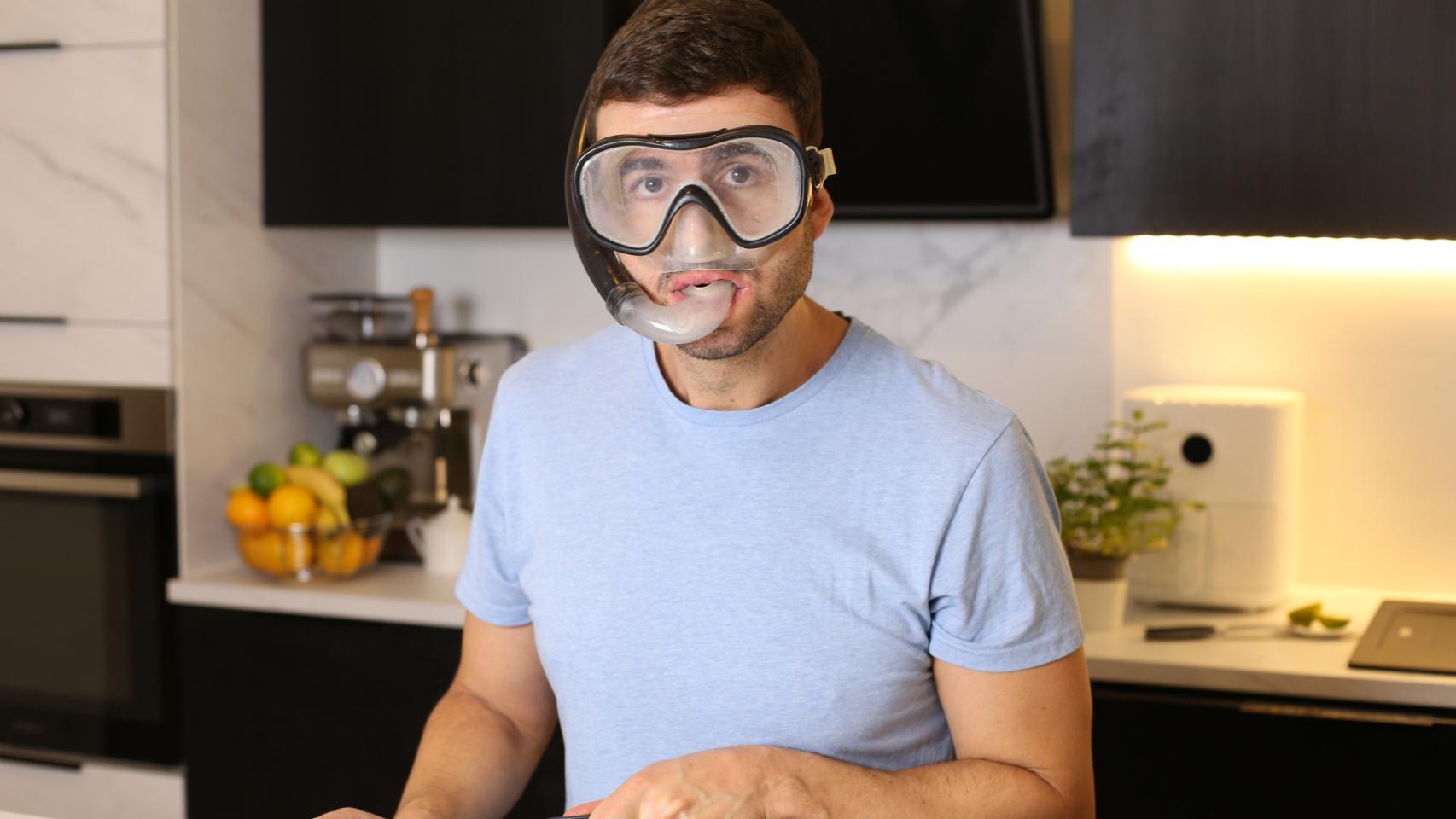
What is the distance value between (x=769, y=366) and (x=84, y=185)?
5.17 feet

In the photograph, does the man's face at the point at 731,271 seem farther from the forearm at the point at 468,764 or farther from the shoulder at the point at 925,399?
the forearm at the point at 468,764

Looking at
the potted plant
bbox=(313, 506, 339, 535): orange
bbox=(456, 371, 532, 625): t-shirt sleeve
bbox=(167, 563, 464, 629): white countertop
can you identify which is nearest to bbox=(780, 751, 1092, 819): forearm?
bbox=(456, 371, 532, 625): t-shirt sleeve

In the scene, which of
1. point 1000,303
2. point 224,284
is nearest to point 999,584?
point 1000,303

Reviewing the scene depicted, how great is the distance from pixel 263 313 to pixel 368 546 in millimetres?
466

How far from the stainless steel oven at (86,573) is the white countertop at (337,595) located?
93 mm

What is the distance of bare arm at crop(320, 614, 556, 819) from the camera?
135cm

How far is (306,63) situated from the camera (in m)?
2.54

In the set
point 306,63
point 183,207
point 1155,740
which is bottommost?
point 1155,740

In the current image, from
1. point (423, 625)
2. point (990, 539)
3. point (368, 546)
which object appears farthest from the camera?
point (368, 546)

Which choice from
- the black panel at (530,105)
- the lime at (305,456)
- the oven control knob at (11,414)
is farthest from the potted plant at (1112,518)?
the oven control knob at (11,414)

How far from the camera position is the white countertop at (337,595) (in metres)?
2.26

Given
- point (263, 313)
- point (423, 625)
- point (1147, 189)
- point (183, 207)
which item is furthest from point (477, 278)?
point (1147, 189)

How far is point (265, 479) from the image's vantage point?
7.95ft

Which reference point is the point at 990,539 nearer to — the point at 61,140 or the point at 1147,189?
the point at 1147,189
